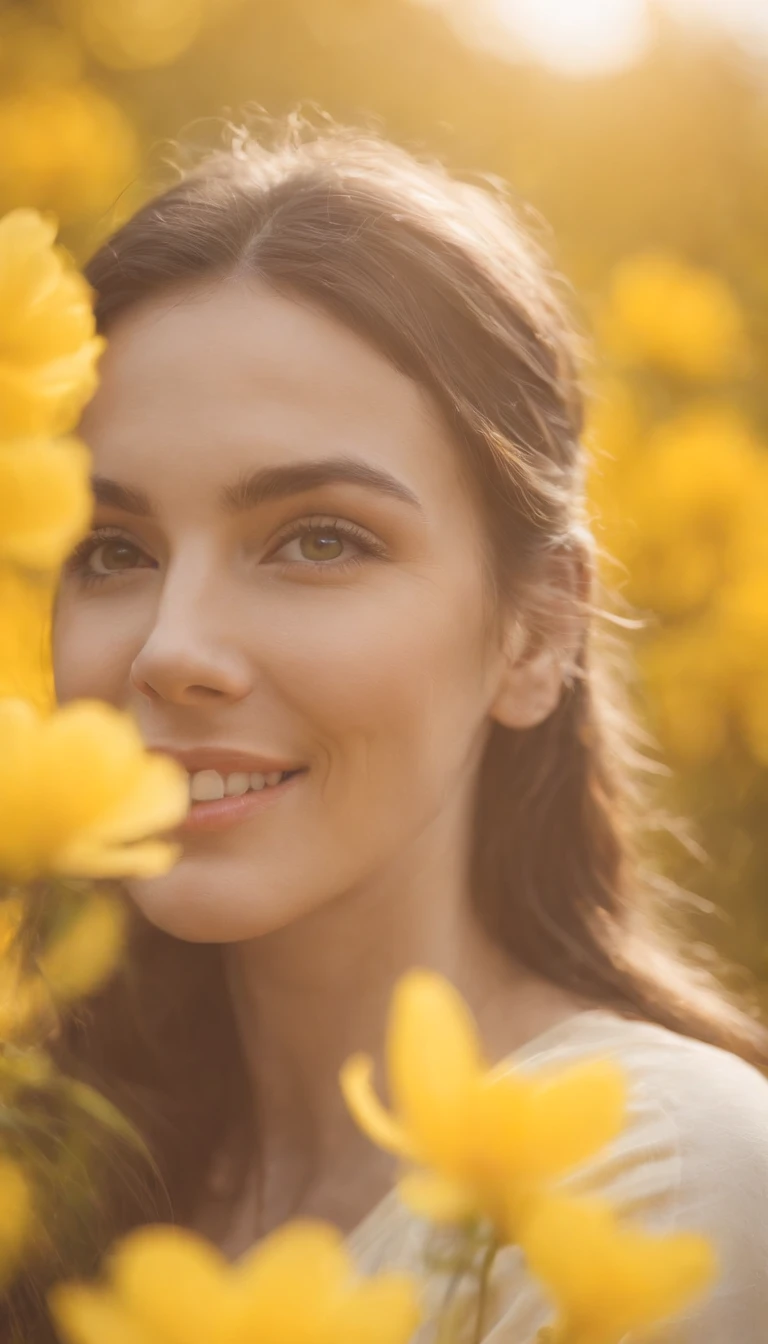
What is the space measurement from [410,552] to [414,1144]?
23.1 inches

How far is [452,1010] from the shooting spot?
14.6 inches

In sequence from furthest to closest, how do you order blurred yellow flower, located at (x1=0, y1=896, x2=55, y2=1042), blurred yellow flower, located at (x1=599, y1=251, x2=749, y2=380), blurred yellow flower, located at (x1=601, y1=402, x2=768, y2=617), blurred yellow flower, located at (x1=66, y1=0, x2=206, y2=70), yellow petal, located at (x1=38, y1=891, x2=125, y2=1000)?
1. blurred yellow flower, located at (x1=66, y1=0, x2=206, y2=70)
2. blurred yellow flower, located at (x1=599, y1=251, x2=749, y2=380)
3. blurred yellow flower, located at (x1=601, y1=402, x2=768, y2=617)
4. blurred yellow flower, located at (x1=0, y1=896, x2=55, y2=1042)
5. yellow petal, located at (x1=38, y1=891, x2=125, y2=1000)

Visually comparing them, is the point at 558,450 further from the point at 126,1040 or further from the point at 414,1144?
the point at 414,1144

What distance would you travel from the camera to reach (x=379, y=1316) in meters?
0.31

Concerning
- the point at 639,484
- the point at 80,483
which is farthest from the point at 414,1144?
the point at 639,484

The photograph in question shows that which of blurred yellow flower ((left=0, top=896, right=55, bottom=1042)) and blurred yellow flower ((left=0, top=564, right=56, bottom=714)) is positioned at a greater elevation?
blurred yellow flower ((left=0, top=564, right=56, bottom=714))

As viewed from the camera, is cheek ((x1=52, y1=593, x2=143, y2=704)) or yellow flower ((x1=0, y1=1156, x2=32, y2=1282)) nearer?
yellow flower ((x1=0, y1=1156, x2=32, y2=1282))

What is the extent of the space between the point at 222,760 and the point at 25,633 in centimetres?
57

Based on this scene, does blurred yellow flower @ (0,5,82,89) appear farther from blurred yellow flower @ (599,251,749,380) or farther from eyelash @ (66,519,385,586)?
eyelash @ (66,519,385,586)

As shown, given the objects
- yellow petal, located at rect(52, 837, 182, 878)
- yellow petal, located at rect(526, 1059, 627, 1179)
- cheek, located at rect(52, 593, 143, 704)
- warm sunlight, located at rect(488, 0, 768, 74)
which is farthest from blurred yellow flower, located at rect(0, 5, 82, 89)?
yellow petal, located at rect(526, 1059, 627, 1179)

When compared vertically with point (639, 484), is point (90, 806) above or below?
below

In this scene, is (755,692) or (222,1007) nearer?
(222,1007)

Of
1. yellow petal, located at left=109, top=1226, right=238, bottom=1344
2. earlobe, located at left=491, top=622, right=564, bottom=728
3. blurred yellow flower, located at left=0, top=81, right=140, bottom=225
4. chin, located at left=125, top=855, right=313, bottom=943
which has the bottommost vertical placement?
chin, located at left=125, top=855, right=313, bottom=943

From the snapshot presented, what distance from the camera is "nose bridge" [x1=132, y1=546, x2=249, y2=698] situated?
2.57 ft
